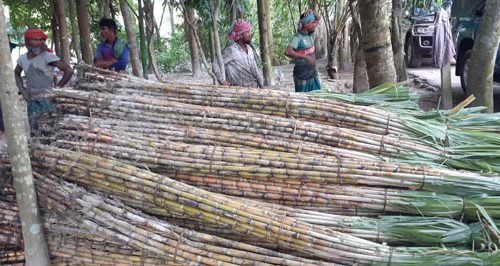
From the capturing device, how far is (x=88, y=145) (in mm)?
2219

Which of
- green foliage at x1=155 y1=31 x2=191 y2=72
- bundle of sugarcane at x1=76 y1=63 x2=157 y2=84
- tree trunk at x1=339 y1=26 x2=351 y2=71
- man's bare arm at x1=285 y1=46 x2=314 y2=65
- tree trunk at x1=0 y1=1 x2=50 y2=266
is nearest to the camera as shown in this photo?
tree trunk at x1=0 y1=1 x2=50 y2=266

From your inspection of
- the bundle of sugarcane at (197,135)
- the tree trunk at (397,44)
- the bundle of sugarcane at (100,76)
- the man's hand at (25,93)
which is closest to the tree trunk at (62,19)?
the man's hand at (25,93)

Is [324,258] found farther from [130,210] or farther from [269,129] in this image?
[130,210]

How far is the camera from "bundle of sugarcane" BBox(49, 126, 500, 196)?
1.96 metres

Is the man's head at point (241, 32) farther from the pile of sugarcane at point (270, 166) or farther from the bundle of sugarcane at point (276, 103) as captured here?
the pile of sugarcane at point (270, 166)

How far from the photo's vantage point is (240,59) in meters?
4.58

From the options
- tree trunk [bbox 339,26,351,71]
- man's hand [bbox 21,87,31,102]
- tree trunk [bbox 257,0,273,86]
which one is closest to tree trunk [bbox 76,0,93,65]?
tree trunk [bbox 257,0,273,86]

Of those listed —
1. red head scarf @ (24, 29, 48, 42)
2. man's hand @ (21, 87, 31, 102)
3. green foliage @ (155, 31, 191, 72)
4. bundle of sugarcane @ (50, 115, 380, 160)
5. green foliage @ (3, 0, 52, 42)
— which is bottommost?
bundle of sugarcane @ (50, 115, 380, 160)

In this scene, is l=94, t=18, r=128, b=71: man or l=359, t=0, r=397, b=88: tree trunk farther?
l=94, t=18, r=128, b=71: man

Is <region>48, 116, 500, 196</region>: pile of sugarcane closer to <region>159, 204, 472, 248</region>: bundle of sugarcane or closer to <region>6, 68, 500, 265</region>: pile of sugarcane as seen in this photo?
<region>6, 68, 500, 265</region>: pile of sugarcane

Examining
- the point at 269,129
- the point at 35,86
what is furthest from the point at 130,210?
the point at 35,86

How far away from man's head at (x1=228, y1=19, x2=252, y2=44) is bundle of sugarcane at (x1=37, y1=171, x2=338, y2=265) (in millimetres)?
2789

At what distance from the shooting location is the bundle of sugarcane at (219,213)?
Answer: 1.81 metres

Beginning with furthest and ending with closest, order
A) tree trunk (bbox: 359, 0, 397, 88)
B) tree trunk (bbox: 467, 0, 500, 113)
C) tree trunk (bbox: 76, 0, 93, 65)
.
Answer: tree trunk (bbox: 76, 0, 93, 65) → tree trunk (bbox: 467, 0, 500, 113) → tree trunk (bbox: 359, 0, 397, 88)
